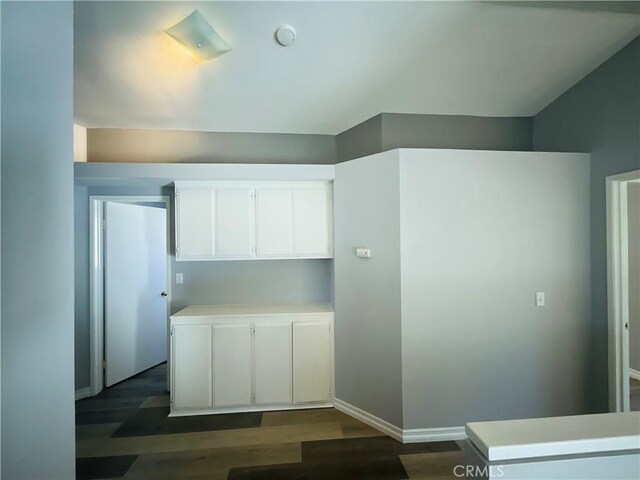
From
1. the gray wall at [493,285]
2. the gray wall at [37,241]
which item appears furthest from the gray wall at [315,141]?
the gray wall at [37,241]

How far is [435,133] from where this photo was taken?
2.90 m

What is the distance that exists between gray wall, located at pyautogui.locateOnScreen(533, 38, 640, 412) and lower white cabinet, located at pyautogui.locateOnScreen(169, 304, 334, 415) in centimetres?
219

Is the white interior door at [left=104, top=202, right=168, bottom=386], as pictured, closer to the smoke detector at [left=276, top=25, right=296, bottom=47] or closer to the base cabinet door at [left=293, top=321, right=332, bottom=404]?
the base cabinet door at [left=293, top=321, right=332, bottom=404]

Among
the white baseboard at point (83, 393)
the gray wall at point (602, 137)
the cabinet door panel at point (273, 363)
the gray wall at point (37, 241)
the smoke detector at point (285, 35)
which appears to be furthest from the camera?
the white baseboard at point (83, 393)

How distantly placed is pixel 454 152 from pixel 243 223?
6.27 feet

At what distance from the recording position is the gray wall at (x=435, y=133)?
111 inches

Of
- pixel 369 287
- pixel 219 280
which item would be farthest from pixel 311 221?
pixel 219 280

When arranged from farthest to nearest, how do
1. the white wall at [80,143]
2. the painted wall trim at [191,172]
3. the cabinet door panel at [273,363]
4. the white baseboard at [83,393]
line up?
the white baseboard at [83,393] → the white wall at [80,143] → the cabinet door panel at [273,363] → the painted wall trim at [191,172]

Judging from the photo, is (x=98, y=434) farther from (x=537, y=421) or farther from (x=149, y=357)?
(x=537, y=421)

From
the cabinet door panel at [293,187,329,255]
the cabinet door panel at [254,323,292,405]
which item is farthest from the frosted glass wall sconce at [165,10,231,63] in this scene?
the cabinet door panel at [254,323,292,405]

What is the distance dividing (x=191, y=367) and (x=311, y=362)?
1.07 metres

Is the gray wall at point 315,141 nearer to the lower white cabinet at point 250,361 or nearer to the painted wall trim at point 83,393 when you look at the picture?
the lower white cabinet at point 250,361

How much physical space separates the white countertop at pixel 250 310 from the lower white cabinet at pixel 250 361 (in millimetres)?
12

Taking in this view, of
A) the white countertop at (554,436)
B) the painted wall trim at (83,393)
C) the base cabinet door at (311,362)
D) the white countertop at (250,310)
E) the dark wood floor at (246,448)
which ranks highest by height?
A: the white countertop at (554,436)
